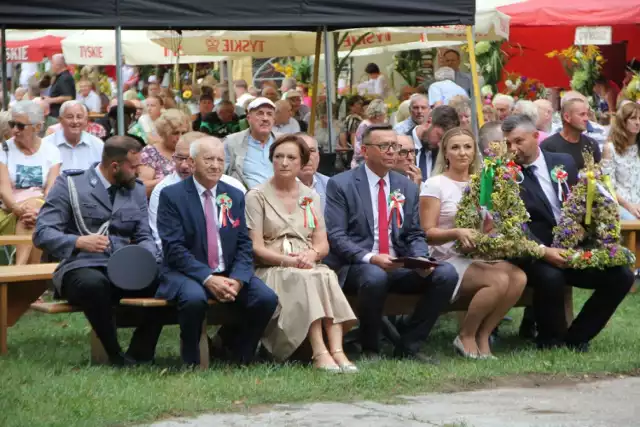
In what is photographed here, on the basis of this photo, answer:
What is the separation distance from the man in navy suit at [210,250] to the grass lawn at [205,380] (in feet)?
0.98

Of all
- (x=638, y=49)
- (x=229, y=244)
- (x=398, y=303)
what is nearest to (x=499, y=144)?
(x=398, y=303)

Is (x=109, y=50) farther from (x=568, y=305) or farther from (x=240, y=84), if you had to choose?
(x=568, y=305)

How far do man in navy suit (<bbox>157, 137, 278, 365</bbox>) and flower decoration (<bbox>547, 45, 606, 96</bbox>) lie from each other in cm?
1318

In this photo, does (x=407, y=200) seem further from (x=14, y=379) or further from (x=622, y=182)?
(x=622, y=182)

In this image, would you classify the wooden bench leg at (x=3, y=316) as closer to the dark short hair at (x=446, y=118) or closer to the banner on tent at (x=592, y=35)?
the dark short hair at (x=446, y=118)

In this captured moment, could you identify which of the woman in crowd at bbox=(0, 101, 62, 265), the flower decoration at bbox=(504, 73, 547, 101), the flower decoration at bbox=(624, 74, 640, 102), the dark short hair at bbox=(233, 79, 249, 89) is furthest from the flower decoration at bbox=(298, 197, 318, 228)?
the dark short hair at bbox=(233, 79, 249, 89)

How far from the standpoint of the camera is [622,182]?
1319 centimetres

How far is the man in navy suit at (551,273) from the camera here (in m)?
9.47

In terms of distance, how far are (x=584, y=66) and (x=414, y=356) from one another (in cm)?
1321

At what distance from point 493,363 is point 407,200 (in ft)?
4.34

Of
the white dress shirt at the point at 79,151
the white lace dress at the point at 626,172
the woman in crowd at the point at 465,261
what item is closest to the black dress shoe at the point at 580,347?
the woman in crowd at the point at 465,261

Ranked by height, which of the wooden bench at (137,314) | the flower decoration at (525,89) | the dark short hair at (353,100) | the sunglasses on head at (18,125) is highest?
the flower decoration at (525,89)

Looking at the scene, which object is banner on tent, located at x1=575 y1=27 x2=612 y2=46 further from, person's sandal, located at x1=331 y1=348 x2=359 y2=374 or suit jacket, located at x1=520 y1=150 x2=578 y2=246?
person's sandal, located at x1=331 y1=348 x2=359 y2=374

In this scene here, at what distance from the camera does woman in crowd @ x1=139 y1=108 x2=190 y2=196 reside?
1095 centimetres
